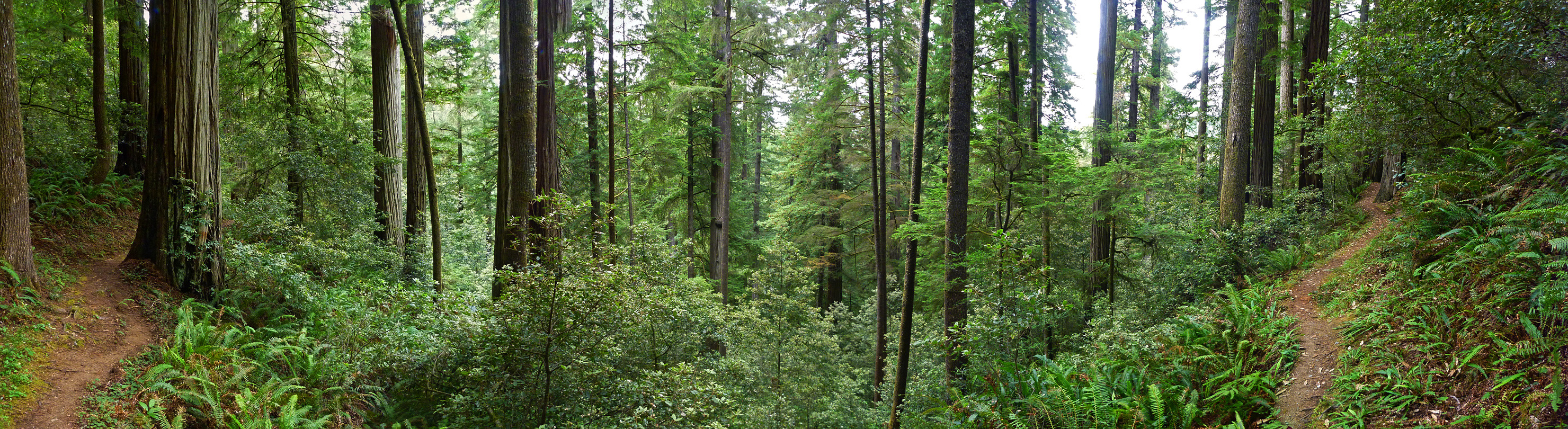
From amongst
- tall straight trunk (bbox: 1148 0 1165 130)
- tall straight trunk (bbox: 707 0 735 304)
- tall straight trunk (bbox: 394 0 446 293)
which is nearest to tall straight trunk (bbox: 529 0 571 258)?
tall straight trunk (bbox: 394 0 446 293)

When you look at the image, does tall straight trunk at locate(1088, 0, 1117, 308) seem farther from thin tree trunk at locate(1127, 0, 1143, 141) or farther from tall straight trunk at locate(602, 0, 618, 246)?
tall straight trunk at locate(602, 0, 618, 246)

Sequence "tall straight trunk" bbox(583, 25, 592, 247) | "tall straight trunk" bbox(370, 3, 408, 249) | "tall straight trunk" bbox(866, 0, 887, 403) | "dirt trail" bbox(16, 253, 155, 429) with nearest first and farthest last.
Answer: "dirt trail" bbox(16, 253, 155, 429) < "tall straight trunk" bbox(370, 3, 408, 249) < "tall straight trunk" bbox(866, 0, 887, 403) < "tall straight trunk" bbox(583, 25, 592, 247)

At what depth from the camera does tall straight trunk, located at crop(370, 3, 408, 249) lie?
35.0 ft

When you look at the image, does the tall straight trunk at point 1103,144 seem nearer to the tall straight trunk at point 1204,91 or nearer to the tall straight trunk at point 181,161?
the tall straight trunk at point 1204,91

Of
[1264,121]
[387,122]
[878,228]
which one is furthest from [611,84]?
[1264,121]

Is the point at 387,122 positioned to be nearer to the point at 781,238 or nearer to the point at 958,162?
the point at 781,238

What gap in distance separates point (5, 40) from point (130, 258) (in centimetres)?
232

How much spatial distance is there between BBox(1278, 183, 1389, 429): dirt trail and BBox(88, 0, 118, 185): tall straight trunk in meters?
14.3

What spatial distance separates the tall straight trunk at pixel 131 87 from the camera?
9.01 m

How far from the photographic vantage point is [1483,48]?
580cm

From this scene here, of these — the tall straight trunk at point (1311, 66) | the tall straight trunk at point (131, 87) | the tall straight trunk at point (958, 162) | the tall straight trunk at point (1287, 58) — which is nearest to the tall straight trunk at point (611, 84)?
the tall straight trunk at point (131, 87)

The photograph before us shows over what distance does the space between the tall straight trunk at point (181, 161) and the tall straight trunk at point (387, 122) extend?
3880 millimetres

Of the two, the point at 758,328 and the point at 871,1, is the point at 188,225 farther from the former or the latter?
the point at 871,1

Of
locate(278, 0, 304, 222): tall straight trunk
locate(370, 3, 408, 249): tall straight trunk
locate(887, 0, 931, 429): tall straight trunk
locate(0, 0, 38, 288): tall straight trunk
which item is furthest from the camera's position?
locate(370, 3, 408, 249): tall straight trunk
